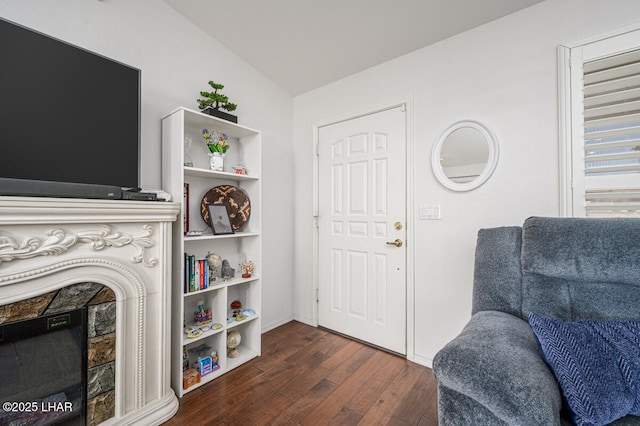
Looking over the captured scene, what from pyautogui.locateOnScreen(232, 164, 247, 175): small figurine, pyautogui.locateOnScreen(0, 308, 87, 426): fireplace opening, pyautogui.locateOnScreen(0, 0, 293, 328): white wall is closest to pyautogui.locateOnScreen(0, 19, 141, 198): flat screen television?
pyautogui.locateOnScreen(0, 0, 293, 328): white wall

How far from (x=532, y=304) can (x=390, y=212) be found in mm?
1169

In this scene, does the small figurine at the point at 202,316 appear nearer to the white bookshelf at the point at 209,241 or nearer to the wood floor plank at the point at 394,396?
the white bookshelf at the point at 209,241

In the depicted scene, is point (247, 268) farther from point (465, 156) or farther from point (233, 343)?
point (465, 156)

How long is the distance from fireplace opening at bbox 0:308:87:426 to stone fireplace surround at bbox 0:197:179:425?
0.41 ft

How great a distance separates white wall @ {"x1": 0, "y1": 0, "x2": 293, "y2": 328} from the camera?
4.77ft

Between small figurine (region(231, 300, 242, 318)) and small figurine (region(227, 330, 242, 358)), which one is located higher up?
small figurine (region(231, 300, 242, 318))

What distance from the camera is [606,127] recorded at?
Result: 1434mm

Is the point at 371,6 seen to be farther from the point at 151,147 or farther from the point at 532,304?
the point at 532,304

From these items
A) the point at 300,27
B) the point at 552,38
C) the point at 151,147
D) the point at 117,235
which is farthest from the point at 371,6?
the point at 117,235

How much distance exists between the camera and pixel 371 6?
5.63 ft

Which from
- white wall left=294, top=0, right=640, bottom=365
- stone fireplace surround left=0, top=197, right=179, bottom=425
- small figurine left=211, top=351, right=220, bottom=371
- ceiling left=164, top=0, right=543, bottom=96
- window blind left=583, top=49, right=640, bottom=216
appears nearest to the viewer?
stone fireplace surround left=0, top=197, right=179, bottom=425

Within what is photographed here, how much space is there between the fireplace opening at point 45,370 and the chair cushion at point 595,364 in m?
1.86

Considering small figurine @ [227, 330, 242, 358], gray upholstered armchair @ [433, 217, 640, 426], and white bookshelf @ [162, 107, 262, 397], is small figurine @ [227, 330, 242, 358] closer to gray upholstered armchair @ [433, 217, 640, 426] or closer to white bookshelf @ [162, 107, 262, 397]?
white bookshelf @ [162, 107, 262, 397]

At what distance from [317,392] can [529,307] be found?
1274 mm
